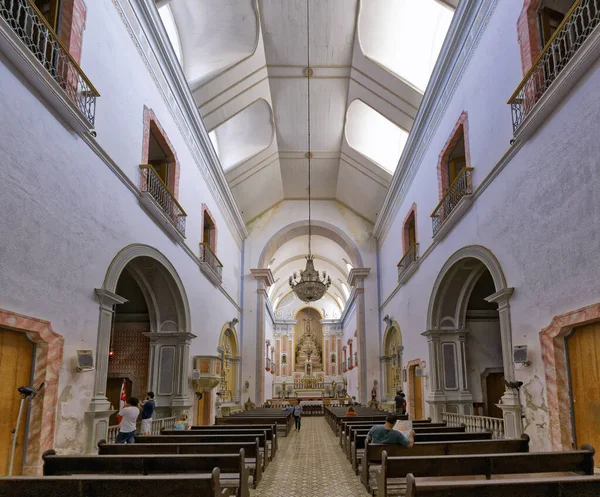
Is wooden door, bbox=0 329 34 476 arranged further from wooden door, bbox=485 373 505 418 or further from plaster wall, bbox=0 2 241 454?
wooden door, bbox=485 373 505 418

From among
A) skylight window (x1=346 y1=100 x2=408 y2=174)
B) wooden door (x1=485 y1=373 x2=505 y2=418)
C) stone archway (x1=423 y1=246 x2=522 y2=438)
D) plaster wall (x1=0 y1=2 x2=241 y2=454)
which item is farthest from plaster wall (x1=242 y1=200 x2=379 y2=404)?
plaster wall (x1=0 y1=2 x2=241 y2=454)

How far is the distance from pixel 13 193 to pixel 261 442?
17.6ft

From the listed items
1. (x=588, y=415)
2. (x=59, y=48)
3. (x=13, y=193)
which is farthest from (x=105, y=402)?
(x=588, y=415)

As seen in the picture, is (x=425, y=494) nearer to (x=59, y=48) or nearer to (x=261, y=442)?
(x=261, y=442)

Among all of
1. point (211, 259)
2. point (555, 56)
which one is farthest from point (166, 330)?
point (555, 56)

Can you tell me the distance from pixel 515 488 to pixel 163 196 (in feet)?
31.8

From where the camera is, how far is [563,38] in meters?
7.04

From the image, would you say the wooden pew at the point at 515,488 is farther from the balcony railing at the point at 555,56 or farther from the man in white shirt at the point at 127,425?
the man in white shirt at the point at 127,425

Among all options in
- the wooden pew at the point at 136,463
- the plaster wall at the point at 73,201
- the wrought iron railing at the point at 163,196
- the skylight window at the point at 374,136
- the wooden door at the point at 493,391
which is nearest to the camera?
the wooden pew at the point at 136,463

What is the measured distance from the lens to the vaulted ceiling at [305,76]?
1324 centimetres

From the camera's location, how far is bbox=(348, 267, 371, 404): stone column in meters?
22.8

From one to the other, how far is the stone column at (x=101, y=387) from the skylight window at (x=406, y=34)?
31.0 feet

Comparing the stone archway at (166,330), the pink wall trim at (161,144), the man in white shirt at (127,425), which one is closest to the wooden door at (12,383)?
the man in white shirt at (127,425)

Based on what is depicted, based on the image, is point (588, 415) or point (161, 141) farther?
point (161, 141)
